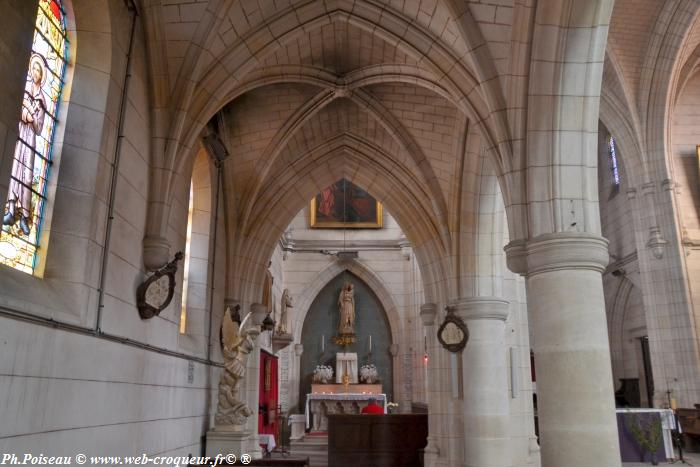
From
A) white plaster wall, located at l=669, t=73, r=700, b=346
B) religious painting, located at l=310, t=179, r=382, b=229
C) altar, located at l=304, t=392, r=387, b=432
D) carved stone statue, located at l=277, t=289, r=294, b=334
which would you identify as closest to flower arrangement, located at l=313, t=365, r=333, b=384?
altar, located at l=304, t=392, r=387, b=432

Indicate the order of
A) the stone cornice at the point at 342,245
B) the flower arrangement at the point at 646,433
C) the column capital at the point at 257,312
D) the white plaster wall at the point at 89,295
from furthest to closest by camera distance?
1. the stone cornice at the point at 342,245
2. the column capital at the point at 257,312
3. the flower arrangement at the point at 646,433
4. the white plaster wall at the point at 89,295

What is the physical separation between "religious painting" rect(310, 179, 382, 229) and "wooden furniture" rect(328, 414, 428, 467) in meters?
→ 9.27

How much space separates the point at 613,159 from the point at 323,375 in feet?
33.8

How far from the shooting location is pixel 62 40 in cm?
541

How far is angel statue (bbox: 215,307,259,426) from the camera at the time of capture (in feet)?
28.8

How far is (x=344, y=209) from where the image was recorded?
66.6 ft

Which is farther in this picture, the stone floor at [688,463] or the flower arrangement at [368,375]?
the flower arrangement at [368,375]

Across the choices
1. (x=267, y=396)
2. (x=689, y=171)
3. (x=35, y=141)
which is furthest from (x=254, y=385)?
(x=689, y=171)

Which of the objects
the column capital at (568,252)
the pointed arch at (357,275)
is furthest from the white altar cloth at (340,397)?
the column capital at (568,252)

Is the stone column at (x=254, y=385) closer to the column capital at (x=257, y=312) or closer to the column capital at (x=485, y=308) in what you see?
the column capital at (x=257, y=312)

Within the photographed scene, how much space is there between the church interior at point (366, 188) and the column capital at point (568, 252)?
0.02 m

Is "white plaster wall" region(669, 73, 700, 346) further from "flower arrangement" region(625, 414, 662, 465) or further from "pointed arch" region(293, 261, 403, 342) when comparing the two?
"pointed arch" region(293, 261, 403, 342)

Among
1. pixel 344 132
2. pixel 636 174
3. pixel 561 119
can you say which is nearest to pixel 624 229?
pixel 636 174

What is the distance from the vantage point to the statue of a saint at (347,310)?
18.9m
